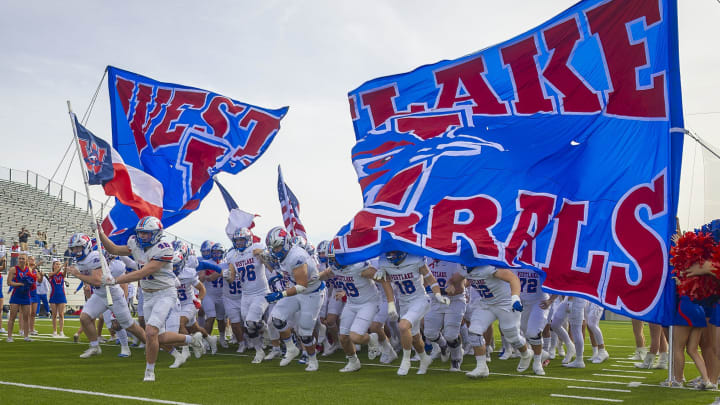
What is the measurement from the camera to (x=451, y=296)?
11898mm

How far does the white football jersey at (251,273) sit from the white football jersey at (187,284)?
3.04 feet

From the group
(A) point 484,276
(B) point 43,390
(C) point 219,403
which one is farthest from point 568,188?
(B) point 43,390

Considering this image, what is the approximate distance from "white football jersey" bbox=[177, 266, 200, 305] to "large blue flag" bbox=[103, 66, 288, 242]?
1.09 meters

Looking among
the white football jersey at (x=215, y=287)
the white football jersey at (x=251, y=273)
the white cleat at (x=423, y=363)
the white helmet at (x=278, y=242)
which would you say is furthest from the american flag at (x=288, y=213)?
the white cleat at (x=423, y=363)

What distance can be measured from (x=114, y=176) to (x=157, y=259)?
8.50 ft

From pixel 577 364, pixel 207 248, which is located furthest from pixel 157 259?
pixel 577 364

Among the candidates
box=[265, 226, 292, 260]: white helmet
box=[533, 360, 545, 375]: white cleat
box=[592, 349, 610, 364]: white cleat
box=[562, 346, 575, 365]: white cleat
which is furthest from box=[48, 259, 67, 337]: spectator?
box=[592, 349, 610, 364]: white cleat

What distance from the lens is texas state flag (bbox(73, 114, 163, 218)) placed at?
38.3ft

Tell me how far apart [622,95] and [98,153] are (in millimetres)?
8512

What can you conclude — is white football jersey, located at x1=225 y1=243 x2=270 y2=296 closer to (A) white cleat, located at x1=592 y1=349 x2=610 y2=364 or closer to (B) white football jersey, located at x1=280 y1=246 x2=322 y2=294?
(B) white football jersey, located at x1=280 y1=246 x2=322 y2=294

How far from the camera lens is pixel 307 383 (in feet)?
32.3

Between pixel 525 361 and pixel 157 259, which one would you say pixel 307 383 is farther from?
pixel 525 361

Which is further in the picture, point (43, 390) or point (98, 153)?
point (98, 153)

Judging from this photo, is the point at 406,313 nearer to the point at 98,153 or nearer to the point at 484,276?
the point at 484,276
